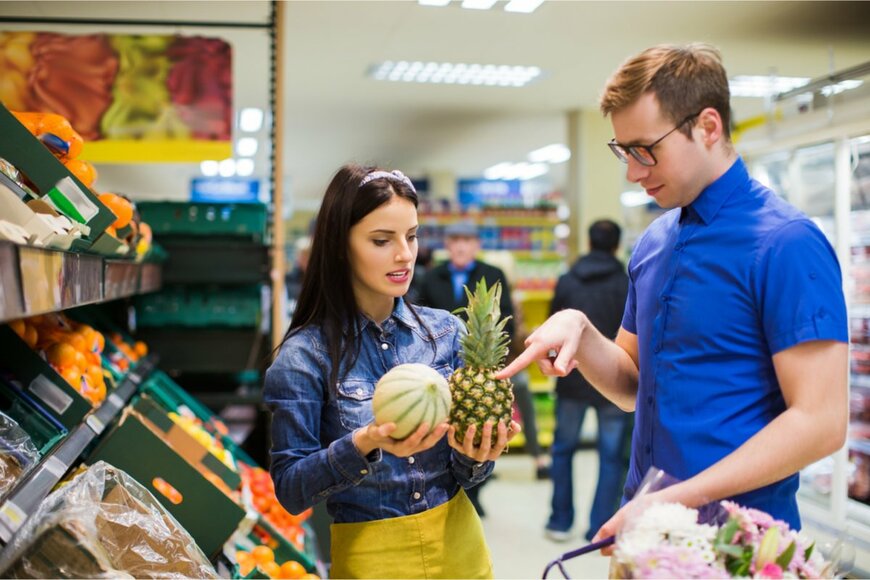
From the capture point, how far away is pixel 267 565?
3146 millimetres

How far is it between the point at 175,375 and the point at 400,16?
332 centimetres

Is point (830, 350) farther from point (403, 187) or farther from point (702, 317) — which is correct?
point (403, 187)

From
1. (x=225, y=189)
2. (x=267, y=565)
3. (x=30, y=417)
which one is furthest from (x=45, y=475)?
(x=225, y=189)

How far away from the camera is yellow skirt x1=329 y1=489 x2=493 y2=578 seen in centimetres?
192

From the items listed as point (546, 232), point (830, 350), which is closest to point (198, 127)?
point (830, 350)

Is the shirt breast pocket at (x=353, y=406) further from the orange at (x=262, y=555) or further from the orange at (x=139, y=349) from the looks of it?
the orange at (x=139, y=349)

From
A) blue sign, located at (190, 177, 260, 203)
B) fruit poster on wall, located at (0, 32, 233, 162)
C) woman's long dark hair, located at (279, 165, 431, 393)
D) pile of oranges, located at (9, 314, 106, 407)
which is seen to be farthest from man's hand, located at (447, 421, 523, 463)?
blue sign, located at (190, 177, 260, 203)

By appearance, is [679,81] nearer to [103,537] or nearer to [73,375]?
[103,537]

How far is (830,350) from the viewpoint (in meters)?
1.65

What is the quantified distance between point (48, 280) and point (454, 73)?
744 cm

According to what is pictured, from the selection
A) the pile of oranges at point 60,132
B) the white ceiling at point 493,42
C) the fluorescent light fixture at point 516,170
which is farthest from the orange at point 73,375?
the fluorescent light fixture at point 516,170

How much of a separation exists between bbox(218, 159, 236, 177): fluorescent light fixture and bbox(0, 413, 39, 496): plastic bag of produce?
13584 mm

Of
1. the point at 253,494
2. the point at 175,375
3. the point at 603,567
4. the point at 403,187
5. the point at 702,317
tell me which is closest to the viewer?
the point at 702,317

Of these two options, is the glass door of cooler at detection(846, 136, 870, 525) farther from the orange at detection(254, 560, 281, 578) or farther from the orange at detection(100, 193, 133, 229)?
the orange at detection(100, 193, 133, 229)
